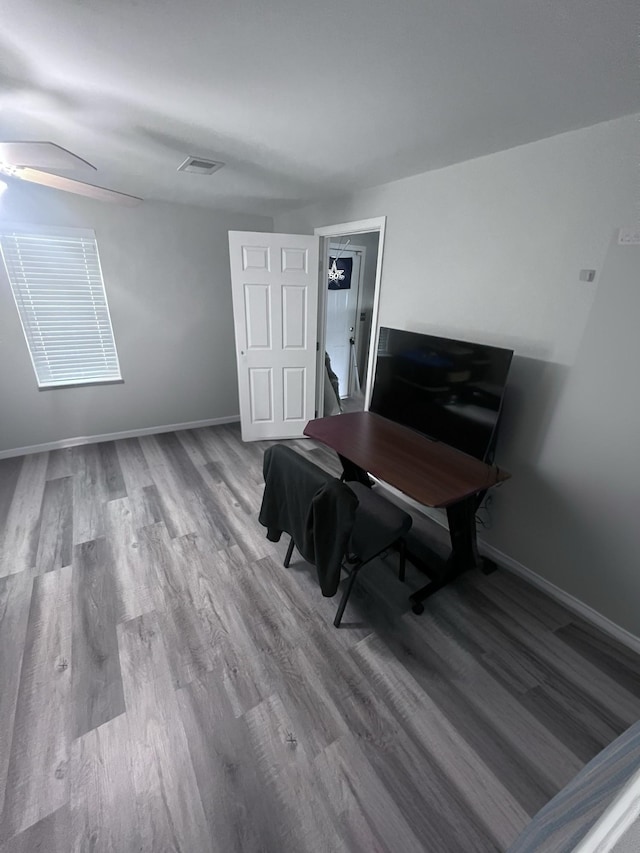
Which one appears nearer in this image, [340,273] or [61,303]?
[61,303]

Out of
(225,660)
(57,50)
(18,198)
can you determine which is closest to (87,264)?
(18,198)

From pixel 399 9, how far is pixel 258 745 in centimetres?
233

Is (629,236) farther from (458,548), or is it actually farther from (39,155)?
(39,155)

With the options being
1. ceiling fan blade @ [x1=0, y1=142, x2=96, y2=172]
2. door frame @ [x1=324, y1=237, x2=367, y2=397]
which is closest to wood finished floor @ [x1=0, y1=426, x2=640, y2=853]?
ceiling fan blade @ [x1=0, y1=142, x2=96, y2=172]

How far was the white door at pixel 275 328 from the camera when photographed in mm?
3182

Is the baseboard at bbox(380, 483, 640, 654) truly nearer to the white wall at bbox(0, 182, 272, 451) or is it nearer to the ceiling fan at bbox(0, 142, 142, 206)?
the ceiling fan at bbox(0, 142, 142, 206)

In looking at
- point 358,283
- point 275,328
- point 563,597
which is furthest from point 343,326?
point 563,597

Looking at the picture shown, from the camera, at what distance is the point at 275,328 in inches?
134

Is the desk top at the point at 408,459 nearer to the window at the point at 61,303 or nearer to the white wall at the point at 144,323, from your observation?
the white wall at the point at 144,323

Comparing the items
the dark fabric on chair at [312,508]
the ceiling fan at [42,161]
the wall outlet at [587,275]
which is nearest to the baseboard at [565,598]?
the dark fabric on chair at [312,508]

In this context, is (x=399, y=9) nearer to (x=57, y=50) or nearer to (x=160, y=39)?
(x=160, y=39)

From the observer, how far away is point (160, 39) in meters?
1.03

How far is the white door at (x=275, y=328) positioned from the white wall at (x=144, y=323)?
640 mm

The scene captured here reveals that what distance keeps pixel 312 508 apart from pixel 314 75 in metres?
1.61
